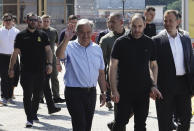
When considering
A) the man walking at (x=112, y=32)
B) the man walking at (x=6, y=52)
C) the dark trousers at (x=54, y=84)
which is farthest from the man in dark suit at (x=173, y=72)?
the man walking at (x=6, y=52)

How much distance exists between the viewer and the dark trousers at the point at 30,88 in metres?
9.80

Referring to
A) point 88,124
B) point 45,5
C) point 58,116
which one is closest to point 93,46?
point 88,124

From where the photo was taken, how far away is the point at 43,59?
10.1m

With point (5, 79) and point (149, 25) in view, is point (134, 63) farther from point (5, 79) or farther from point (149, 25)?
point (5, 79)

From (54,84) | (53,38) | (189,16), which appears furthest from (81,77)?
(189,16)

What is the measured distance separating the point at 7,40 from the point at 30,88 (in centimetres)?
335

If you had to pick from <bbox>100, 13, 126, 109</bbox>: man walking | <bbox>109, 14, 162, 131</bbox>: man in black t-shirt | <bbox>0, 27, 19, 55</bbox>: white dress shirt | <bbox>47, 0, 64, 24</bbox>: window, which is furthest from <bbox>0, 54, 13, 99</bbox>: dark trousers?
<bbox>47, 0, 64, 24</bbox>: window

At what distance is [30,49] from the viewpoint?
9875mm

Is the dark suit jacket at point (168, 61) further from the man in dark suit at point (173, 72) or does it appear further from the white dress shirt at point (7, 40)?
the white dress shirt at point (7, 40)

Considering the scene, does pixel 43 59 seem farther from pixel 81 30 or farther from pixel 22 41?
pixel 81 30

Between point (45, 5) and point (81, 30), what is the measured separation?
1956 inches

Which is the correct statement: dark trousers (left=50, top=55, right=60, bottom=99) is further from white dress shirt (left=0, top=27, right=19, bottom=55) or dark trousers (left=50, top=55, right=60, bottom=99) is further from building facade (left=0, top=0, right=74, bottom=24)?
building facade (left=0, top=0, right=74, bottom=24)

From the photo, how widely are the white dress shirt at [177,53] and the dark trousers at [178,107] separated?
121 millimetres

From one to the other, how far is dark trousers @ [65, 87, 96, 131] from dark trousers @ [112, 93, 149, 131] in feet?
1.15
